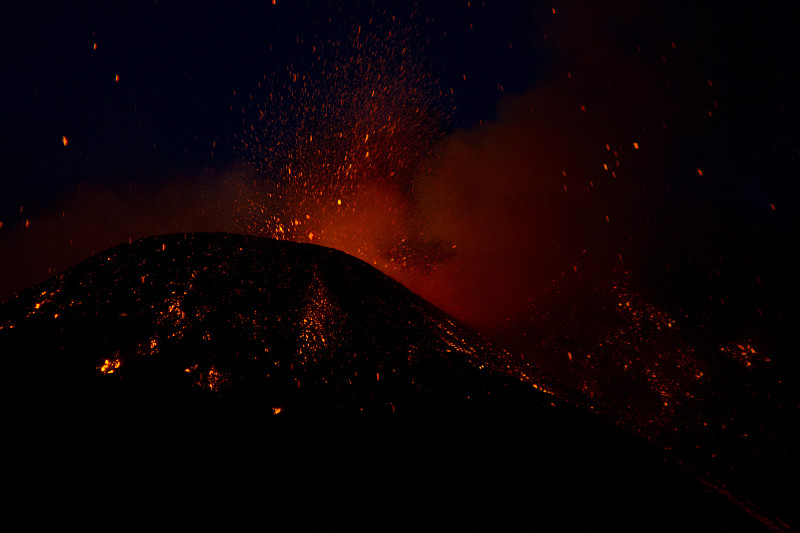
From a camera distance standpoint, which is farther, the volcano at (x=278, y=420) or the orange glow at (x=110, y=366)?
the orange glow at (x=110, y=366)

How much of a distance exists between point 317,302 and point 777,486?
14.4 ft

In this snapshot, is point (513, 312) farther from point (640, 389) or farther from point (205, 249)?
point (205, 249)

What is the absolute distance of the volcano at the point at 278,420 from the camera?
149 centimetres

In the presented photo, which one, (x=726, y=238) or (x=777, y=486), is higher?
(x=726, y=238)

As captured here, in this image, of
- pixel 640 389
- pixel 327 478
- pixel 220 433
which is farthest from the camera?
pixel 640 389

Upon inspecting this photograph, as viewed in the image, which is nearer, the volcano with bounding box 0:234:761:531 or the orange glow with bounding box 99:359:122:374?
the volcano with bounding box 0:234:761:531

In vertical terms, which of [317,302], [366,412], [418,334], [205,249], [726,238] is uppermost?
[726,238]

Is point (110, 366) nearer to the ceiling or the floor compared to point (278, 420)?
nearer to the ceiling

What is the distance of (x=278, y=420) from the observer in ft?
5.87

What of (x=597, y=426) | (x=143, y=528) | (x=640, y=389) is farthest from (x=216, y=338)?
(x=640, y=389)

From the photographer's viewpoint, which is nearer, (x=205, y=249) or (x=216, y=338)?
(x=216, y=338)

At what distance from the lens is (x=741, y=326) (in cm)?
569

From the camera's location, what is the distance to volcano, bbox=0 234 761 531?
4.88ft

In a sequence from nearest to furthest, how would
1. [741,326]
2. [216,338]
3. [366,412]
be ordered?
[366,412] → [216,338] → [741,326]
